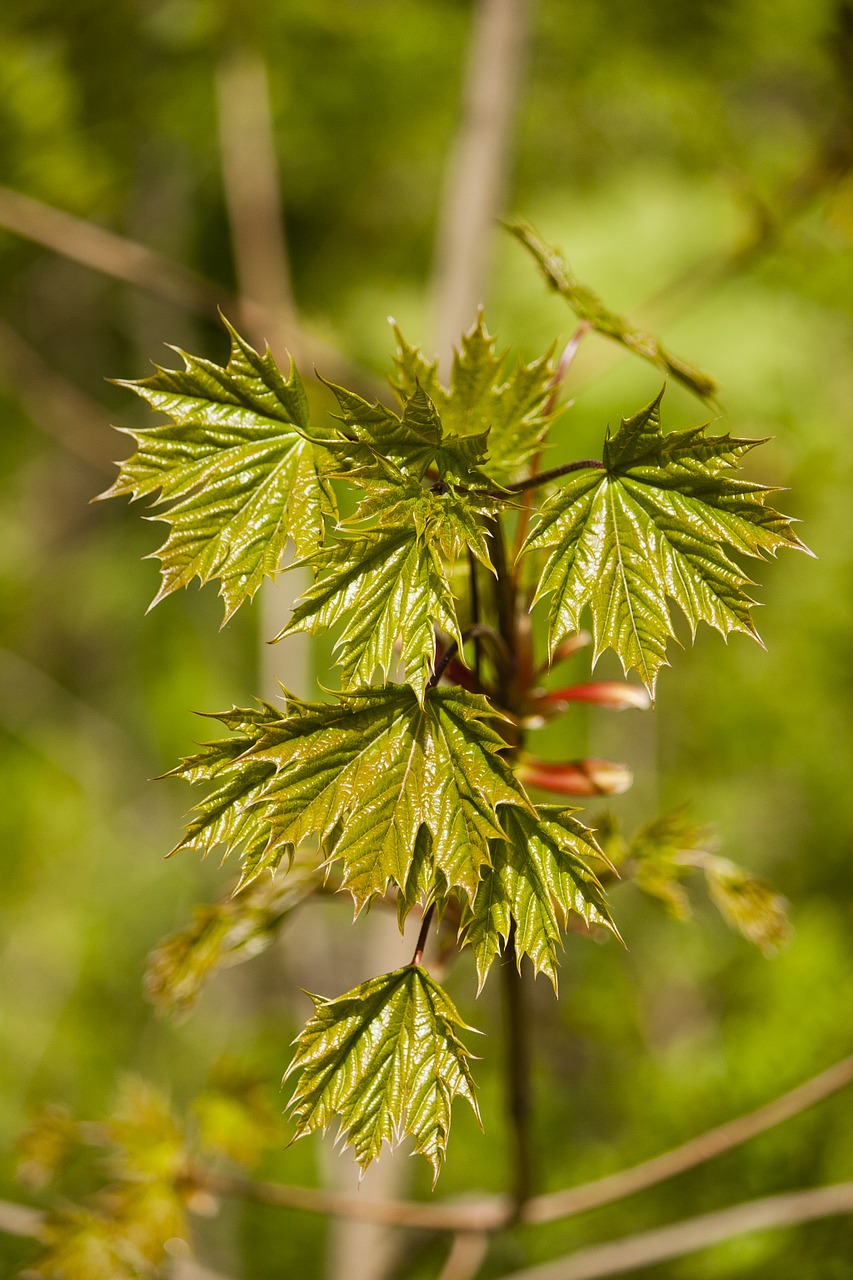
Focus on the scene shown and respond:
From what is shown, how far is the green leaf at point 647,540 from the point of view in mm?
405

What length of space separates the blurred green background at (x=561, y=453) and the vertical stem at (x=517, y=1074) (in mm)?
430

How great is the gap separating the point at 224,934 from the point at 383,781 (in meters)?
0.25

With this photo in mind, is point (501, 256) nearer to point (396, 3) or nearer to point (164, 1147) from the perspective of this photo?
point (396, 3)

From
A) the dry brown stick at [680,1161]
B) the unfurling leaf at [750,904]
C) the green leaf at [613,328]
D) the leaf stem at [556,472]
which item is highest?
the green leaf at [613,328]

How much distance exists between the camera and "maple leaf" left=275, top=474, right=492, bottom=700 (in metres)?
0.38

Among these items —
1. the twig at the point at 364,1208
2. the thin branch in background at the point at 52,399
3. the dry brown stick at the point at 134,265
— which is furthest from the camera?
the thin branch in background at the point at 52,399

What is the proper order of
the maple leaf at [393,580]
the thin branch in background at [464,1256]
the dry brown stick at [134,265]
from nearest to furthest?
the maple leaf at [393,580] < the thin branch in background at [464,1256] < the dry brown stick at [134,265]

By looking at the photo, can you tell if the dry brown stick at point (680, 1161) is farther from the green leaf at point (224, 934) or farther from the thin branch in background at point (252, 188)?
the thin branch in background at point (252, 188)

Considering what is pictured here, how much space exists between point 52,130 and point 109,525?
79.4 inches

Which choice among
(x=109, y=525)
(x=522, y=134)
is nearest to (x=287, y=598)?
(x=522, y=134)

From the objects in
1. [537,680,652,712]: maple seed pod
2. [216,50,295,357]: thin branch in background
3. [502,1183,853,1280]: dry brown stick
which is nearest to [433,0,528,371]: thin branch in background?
[216,50,295,357]: thin branch in background

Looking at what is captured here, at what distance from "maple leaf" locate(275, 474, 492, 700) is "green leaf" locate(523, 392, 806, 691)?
42mm

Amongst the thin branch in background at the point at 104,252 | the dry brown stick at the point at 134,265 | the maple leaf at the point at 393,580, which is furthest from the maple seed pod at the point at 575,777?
the thin branch in background at the point at 104,252

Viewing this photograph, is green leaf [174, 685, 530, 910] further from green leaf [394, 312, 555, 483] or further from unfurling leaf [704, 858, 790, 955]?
unfurling leaf [704, 858, 790, 955]
